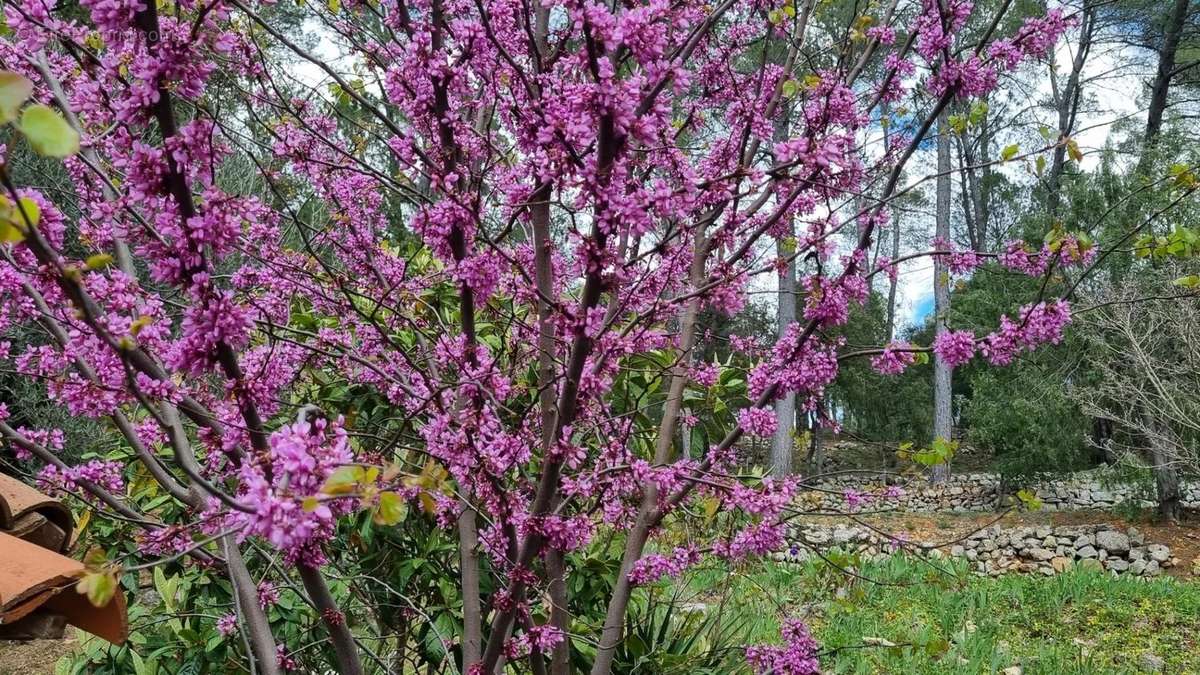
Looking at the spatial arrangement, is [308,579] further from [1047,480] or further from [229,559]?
[1047,480]

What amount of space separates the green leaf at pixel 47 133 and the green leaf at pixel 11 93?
0.02 meters

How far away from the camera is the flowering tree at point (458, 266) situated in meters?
1.36

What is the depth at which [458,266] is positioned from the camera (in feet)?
6.71

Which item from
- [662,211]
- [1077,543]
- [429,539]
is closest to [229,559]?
[429,539]

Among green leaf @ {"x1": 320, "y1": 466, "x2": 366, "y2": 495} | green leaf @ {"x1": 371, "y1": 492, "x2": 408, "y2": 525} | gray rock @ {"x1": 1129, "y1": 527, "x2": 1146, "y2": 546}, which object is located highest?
green leaf @ {"x1": 320, "y1": 466, "x2": 366, "y2": 495}

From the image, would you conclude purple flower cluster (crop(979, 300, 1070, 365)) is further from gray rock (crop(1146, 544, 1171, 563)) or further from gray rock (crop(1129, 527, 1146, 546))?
gray rock (crop(1129, 527, 1146, 546))

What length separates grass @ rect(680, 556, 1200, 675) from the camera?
192 inches

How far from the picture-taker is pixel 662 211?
62.4 inches

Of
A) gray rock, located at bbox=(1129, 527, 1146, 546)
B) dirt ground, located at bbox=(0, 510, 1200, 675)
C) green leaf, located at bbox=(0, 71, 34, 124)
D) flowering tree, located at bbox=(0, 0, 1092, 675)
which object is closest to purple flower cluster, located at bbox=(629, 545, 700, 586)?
flowering tree, located at bbox=(0, 0, 1092, 675)

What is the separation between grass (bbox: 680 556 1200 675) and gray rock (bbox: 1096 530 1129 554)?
1.86 meters

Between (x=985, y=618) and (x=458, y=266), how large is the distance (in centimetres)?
576

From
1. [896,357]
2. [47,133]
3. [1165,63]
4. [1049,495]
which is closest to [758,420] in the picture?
[896,357]

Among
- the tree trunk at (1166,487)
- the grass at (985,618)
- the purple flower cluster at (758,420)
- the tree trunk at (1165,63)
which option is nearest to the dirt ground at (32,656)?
the grass at (985,618)

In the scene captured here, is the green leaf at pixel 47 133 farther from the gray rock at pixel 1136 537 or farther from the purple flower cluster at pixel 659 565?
the gray rock at pixel 1136 537
